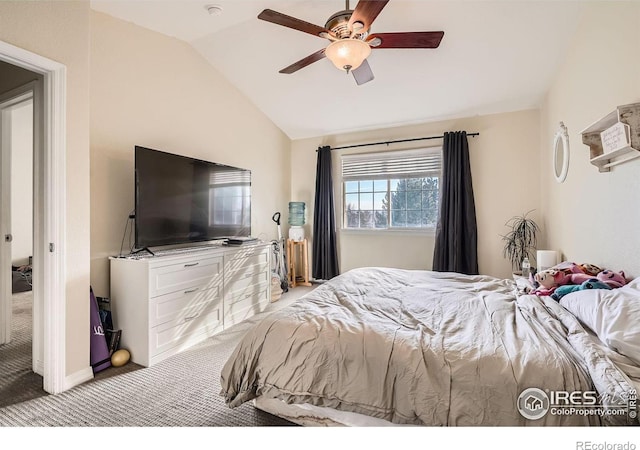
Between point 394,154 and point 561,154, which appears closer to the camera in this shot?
point 561,154

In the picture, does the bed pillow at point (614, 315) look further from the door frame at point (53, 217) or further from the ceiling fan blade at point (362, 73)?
the door frame at point (53, 217)

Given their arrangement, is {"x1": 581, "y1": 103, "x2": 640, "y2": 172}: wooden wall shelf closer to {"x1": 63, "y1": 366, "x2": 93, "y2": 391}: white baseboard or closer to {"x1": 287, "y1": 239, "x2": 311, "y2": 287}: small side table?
{"x1": 63, "y1": 366, "x2": 93, "y2": 391}: white baseboard

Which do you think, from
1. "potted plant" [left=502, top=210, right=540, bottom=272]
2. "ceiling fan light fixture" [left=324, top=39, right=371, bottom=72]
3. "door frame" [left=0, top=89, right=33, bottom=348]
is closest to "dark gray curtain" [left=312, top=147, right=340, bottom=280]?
"potted plant" [left=502, top=210, right=540, bottom=272]

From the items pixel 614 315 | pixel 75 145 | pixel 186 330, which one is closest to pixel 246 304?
pixel 186 330

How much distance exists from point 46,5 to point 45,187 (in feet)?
3.60

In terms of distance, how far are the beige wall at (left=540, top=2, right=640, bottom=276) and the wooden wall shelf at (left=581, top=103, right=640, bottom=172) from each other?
6cm

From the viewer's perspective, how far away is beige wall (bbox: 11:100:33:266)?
4.53m

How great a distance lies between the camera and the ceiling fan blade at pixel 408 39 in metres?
1.92

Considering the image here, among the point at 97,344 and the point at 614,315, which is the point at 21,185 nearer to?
the point at 97,344

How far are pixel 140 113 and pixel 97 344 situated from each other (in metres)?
1.99

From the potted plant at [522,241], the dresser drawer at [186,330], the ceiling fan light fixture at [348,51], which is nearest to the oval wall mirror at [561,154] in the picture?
the potted plant at [522,241]

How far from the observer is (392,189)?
4.36 m

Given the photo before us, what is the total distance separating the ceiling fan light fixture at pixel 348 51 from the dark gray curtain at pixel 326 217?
265cm

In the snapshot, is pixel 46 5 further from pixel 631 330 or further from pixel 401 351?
pixel 631 330
